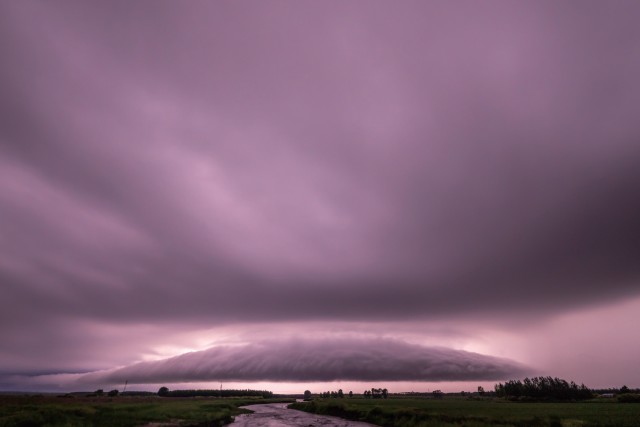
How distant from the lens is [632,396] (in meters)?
139

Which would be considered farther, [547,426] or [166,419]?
[166,419]

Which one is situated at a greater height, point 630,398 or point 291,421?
point 630,398

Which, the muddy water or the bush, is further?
the bush

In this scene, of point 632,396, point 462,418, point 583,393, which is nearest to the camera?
point 462,418

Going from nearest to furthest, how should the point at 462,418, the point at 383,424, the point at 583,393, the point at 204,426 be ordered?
the point at 462,418
the point at 204,426
the point at 383,424
the point at 583,393

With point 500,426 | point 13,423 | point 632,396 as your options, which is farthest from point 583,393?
point 13,423

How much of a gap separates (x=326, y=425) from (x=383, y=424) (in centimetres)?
1173

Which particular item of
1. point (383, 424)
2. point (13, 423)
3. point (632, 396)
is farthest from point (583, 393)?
point (13, 423)

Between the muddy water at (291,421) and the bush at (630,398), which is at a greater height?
the bush at (630,398)

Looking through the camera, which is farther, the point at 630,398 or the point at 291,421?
the point at 630,398

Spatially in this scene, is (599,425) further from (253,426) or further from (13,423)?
(13,423)

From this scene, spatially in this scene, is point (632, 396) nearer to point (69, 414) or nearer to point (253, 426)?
point (253, 426)

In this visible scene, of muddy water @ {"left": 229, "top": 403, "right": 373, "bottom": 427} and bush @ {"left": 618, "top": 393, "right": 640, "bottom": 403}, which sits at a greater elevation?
bush @ {"left": 618, "top": 393, "right": 640, "bottom": 403}

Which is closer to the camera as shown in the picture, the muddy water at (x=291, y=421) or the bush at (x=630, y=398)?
the muddy water at (x=291, y=421)
